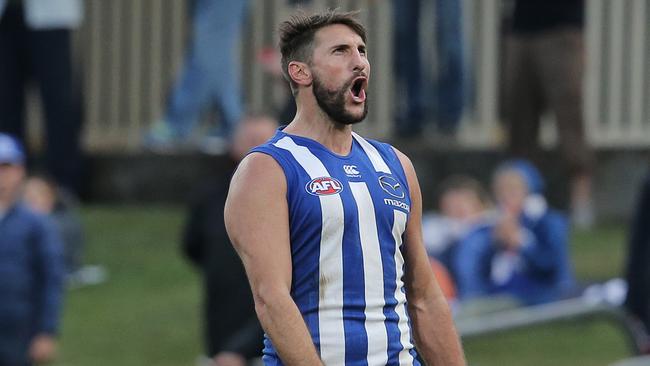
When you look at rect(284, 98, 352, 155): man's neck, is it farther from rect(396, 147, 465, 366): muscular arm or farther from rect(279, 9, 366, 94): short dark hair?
rect(396, 147, 465, 366): muscular arm

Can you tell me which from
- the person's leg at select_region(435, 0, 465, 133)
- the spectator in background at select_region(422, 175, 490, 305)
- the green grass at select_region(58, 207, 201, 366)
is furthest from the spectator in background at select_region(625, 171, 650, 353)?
the person's leg at select_region(435, 0, 465, 133)

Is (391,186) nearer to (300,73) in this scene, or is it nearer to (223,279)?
(300,73)

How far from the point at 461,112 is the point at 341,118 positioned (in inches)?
402

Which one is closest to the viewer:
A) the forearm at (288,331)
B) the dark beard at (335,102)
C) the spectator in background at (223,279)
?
the forearm at (288,331)

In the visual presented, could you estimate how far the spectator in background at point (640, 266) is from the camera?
9.64 m

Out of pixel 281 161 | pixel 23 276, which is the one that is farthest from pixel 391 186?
pixel 23 276

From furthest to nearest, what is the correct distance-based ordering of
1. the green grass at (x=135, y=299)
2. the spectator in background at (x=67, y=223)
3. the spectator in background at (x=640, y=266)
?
the spectator in background at (x=67, y=223) → the green grass at (x=135, y=299) → the spectator in background at (x=640, y=266)

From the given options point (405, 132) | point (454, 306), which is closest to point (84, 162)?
point (405, 132)

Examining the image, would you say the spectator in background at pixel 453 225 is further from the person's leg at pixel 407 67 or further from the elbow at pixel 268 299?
the elbow at pixel 268 299

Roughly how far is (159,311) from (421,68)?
3.59 m

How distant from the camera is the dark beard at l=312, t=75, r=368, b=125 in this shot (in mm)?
5598

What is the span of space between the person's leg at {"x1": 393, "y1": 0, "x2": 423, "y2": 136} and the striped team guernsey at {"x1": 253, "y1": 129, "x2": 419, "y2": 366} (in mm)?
9684

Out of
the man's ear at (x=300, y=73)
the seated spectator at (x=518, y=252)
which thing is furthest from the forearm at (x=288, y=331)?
the seated spectator at (x=518, y=252)

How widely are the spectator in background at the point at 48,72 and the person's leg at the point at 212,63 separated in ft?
3.03
